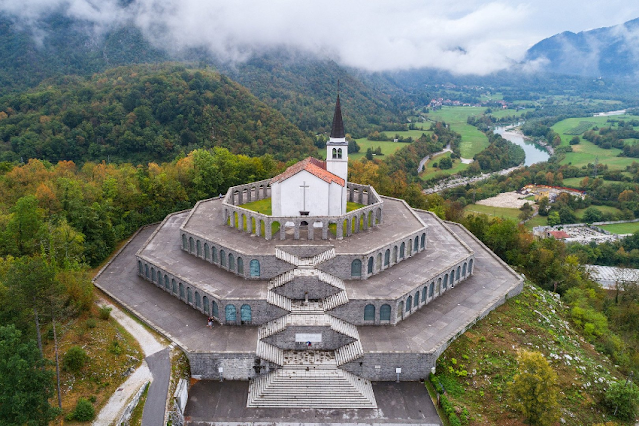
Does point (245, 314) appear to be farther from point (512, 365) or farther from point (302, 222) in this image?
point (512, 365)

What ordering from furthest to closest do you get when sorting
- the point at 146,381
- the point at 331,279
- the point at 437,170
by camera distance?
the point at 437,170 < the point at 331,279 < the point at 146,381

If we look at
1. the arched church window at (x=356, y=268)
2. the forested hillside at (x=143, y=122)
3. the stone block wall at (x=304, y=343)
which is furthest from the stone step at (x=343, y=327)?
the forested hillside at (x=143, y=122)

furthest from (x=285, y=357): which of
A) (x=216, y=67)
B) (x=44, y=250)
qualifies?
(x=216, y=67)

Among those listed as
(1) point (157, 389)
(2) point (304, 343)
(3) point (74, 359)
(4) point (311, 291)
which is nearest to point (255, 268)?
(4) point (311, 291)

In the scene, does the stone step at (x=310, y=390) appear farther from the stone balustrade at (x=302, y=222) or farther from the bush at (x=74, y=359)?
the stone balustrade at (x=302, y=222)

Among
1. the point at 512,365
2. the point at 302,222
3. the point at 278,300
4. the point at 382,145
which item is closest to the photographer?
the point at 512,365

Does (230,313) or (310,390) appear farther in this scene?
(230,313)

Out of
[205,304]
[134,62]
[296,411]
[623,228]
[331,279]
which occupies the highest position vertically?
[134,62]
